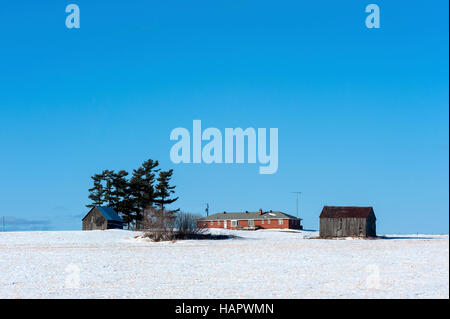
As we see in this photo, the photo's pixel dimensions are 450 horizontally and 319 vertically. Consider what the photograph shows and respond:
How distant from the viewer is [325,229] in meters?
71.6

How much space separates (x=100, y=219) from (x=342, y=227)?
32532 millimetres

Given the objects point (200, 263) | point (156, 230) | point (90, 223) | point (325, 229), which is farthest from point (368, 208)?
point (200, 263)

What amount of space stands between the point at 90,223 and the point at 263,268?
61364 mm

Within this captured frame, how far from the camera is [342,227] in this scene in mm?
71312

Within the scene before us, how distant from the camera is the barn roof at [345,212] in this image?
7156 centimetres

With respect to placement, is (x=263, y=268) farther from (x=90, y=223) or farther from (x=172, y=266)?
(x=90, y=223)

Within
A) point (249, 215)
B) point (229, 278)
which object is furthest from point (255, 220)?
point (229, 278)

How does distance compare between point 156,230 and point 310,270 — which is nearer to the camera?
point 310,270

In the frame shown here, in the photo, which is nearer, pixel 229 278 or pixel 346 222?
pixel 229 278

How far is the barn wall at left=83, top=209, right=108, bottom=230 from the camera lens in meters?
81.5

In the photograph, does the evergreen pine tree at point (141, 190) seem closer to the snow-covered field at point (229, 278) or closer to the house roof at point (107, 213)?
the house roof at point (107, 213)

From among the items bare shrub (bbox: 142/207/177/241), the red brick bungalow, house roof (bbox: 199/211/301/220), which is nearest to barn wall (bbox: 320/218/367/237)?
bare shrub (bbox: 142/207/177/241)

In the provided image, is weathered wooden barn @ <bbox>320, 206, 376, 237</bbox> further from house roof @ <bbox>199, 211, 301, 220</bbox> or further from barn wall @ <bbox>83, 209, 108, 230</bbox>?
house roof @ <bbox>199, 211, 301, 220</bbox>

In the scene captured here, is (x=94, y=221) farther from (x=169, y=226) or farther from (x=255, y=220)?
(x=255, y=220)
